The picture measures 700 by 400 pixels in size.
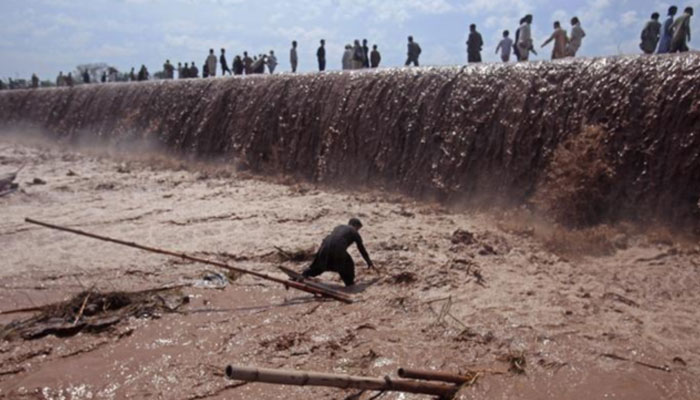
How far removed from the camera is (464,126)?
962 cm

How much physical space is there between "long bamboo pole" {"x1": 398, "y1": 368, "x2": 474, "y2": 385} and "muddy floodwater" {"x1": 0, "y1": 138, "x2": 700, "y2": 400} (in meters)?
0.16

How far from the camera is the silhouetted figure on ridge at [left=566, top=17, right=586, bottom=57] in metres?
10.9

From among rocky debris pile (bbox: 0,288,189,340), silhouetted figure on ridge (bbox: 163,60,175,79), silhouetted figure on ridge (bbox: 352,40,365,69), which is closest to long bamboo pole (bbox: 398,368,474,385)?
rocky debris pile (bbox: 0,288,189,340)

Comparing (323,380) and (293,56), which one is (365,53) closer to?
(293,56)

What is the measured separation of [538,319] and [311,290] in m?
2.35

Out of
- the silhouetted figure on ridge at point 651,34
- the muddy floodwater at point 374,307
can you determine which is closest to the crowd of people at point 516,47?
the silhouetted figure on ridge at point 651,34

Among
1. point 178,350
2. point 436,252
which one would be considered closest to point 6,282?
point 178,350

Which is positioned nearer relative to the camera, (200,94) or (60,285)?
(60,285)

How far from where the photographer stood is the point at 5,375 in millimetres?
4273

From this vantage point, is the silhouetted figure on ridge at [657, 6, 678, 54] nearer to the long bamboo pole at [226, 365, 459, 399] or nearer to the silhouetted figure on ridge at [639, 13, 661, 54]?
the silhouetted figure on ridge at [639, 13, 661, 54]

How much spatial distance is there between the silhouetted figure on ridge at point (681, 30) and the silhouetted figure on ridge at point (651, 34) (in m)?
0.72

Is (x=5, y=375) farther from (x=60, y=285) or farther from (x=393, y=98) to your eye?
(x=393, y=98)

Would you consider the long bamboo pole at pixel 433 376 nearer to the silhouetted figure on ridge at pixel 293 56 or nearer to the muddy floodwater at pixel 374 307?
the muddy floodwater at pixel 374 307

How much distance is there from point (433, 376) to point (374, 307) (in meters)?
1.96
